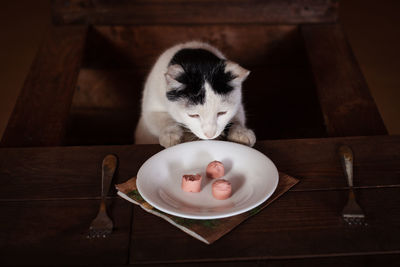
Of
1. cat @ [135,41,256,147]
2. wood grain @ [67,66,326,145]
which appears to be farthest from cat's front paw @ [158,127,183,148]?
wood grain @ [67,66,326,145]

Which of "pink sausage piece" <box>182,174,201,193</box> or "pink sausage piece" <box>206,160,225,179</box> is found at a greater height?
"pink sausage piece" <box>206,160,225,179</box>

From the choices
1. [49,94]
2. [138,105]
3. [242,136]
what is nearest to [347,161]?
[242,136]

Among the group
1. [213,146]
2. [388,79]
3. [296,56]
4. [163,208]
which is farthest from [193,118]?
[388,79]

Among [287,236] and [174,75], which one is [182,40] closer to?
[174,75]

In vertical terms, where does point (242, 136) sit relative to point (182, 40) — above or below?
below

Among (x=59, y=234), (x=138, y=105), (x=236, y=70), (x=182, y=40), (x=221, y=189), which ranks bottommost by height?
(x=59, y=234)

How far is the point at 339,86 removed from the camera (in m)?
1.53

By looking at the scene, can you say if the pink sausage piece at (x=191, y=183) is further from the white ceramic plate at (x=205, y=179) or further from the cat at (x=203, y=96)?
the cat at (x=203, y=96)

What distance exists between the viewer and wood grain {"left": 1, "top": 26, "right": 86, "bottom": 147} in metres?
1.31

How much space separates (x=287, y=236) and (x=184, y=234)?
246 mm

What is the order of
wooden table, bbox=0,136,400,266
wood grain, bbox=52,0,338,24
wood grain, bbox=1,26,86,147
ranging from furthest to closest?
wood grain, bbox=52,0,338,24 < wood grain, bbox=1,26,86,147 < wooden table, bbox=0,136,400,266

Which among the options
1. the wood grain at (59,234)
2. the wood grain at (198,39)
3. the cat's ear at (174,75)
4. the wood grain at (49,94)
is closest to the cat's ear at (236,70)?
the cat's ear at (174,75)

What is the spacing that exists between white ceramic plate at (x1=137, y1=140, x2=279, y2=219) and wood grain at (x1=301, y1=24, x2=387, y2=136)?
1.48 feet

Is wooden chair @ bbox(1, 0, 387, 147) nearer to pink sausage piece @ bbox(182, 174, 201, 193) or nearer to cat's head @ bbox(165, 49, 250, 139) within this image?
cat's head @ bbox(165, 49, 250, 139)
